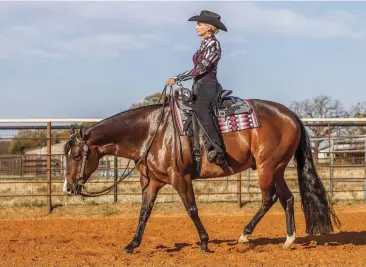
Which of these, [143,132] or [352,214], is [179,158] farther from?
[352,214]

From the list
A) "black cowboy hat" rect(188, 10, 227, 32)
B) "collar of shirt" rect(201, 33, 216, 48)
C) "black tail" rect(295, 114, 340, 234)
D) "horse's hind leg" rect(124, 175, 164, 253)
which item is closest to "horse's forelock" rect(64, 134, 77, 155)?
"horse's hind leg" rect(124, 175, 164, 253)

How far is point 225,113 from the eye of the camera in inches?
277

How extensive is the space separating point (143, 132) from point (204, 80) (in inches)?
40.2

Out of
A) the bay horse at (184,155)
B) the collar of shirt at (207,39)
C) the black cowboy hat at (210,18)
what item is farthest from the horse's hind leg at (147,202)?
the black cowboy hat at (210,18)

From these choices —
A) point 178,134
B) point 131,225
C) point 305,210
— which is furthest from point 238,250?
point 131,225

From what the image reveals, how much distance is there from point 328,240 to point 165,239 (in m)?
2.34

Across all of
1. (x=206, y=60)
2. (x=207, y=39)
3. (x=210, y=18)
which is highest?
(x=210, y=18)

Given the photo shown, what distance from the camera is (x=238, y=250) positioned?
708 centimetres

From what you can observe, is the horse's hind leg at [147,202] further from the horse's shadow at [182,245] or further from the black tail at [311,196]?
the black tail at [311,196]

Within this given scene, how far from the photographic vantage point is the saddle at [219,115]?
690 centimetres

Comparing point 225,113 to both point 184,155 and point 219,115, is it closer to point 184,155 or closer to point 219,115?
point 219,115

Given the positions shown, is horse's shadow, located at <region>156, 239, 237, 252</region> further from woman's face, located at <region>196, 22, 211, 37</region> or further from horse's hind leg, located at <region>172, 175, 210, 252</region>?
woman's face, located at <region>196, 22, 211, 37</region>

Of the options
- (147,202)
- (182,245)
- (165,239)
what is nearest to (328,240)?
(182,245)

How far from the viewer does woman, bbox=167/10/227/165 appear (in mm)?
6781
